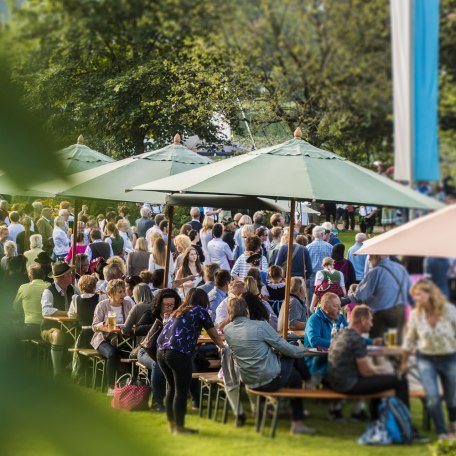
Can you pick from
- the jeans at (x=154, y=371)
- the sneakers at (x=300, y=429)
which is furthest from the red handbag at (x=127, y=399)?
the jeans at (x=154, y=371)

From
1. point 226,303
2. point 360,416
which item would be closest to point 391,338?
point 360,416

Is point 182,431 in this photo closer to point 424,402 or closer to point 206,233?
point 424,402

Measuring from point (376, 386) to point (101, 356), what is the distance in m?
5.81

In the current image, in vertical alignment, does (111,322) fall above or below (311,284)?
below

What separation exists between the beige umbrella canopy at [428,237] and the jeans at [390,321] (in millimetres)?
208

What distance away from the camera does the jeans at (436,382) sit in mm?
2746

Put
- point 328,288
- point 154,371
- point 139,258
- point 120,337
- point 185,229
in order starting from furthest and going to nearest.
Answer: point 185,229, point 139,258, point 328,288, point 120,337, point 154,371

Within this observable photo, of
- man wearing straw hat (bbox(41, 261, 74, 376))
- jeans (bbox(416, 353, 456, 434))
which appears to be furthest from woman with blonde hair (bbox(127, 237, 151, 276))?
jeans (bbox(416, 353, 456, 434))

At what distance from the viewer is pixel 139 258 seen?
1273cm

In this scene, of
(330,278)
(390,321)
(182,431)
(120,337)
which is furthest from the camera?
(330,278)

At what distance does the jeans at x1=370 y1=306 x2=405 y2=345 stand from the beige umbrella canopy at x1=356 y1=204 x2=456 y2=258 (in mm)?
208

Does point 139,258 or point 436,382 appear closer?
point 436,382

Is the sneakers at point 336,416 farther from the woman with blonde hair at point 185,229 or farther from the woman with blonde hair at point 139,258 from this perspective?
the woman with blonde hair at point 185,229

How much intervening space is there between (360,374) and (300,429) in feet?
1.52
